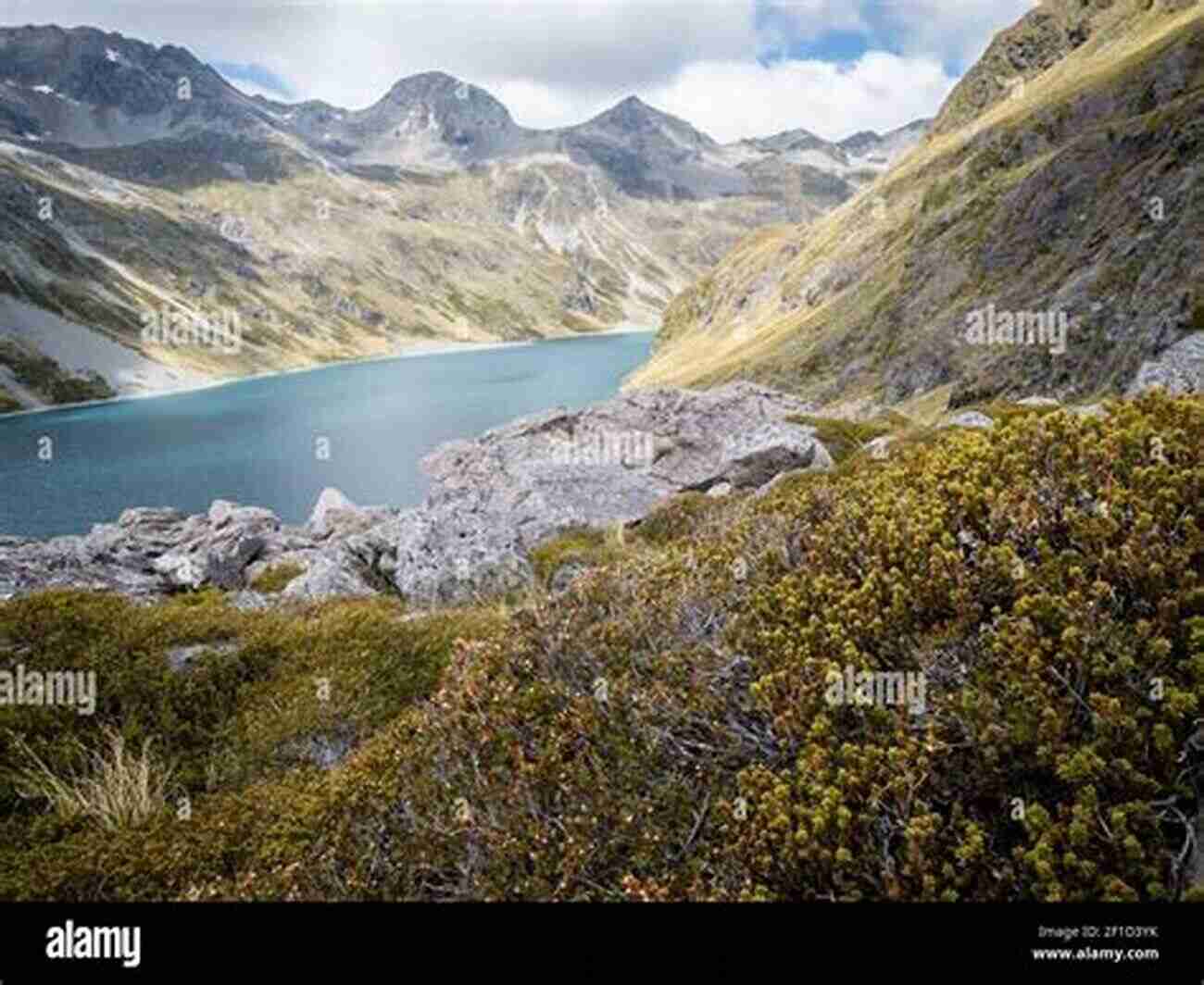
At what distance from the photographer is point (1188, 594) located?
555cm

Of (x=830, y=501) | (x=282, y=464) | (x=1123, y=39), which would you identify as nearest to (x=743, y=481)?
(x=830, y=501)

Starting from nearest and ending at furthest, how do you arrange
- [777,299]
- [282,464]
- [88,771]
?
[88,771]
[282,464]
[777,299]

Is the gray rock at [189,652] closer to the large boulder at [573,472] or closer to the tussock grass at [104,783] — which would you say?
the tussock grass at [104,783]

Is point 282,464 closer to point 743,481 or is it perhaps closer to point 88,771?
point 743,481

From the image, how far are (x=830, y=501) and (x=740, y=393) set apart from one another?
172 feet

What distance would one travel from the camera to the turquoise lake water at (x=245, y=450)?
89688mm
